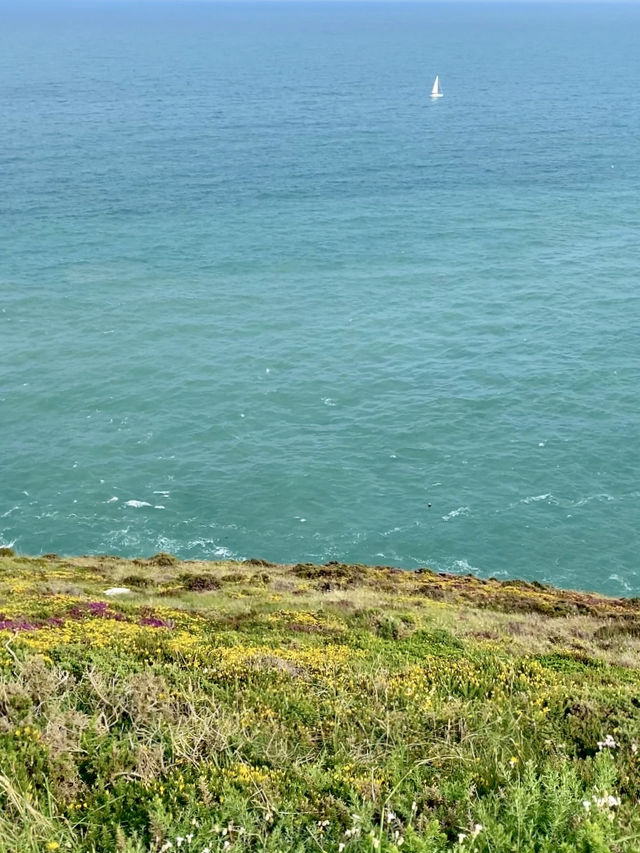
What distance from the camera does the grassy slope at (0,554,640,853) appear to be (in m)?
14.4

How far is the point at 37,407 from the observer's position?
254ft

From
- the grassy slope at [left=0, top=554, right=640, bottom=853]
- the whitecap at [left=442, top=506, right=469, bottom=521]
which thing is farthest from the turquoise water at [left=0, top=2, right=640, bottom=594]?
the grassy slope at [left=0, top=554, right=640, bottom=853]

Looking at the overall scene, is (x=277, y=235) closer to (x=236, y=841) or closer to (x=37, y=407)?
(x=37, y=407)

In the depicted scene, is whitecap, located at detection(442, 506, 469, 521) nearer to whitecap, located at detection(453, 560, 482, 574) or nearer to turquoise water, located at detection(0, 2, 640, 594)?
turquoise water, located at detection(0, 2, 640, 594)

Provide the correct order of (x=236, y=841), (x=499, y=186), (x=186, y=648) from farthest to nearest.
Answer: (x=499, y=186) → (x=186, y=648) → (x=236, y=841)

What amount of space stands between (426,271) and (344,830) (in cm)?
9642

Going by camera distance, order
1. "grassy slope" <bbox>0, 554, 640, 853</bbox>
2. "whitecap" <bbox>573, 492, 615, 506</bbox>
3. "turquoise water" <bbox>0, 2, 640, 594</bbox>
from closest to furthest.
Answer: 1. "grassy slope" <bbox>0, 554, 640, 853</bbox>
2. "turquoise water" <bbox>0, 2, 640, 594</bbox>
3. "whitecap" <bbox>573, 492, 615, 506</bbox>

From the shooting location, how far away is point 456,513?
6450 cm

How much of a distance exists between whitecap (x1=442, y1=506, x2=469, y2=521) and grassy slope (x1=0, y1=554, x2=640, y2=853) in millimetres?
37173

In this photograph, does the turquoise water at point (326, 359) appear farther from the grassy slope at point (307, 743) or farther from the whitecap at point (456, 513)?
the grassy slope at point (307, 743)

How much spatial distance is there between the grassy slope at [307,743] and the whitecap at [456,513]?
37.2 m

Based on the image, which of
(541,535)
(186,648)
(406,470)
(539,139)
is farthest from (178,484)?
(539,139)

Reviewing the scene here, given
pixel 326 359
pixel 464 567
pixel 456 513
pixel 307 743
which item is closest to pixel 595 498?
pixel 456 513

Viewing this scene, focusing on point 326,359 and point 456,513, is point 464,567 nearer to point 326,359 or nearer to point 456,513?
point 456,513
